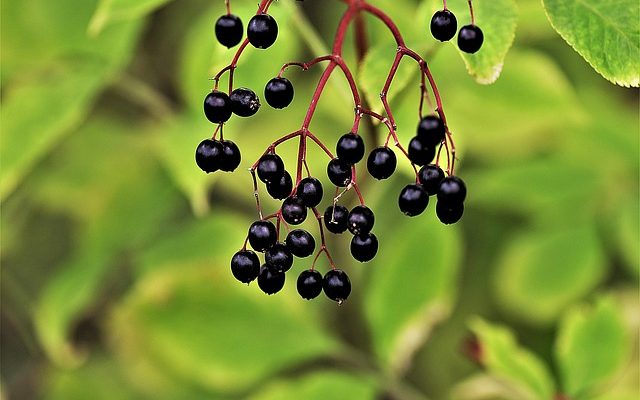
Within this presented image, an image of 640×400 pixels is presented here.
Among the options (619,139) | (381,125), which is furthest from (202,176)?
(619,139)

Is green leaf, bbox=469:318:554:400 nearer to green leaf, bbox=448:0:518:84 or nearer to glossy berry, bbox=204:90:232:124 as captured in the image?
green leaf, bbox=448:0:518:84

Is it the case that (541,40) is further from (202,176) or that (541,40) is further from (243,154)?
(202,176)

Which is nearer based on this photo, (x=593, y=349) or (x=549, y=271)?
(x=593, y=349)

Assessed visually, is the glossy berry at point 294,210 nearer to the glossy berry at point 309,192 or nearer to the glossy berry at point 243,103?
the glossy berry at point 309,192

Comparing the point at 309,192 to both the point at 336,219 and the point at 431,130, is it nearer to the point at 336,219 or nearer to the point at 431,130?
the point at 336,219

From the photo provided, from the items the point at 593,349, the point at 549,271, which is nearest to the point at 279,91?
the point at 593,349

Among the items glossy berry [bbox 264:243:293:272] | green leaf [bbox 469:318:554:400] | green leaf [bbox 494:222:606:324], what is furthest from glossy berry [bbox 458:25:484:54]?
green leaf [bbox 494:222:606:324]

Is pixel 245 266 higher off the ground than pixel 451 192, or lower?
lower
